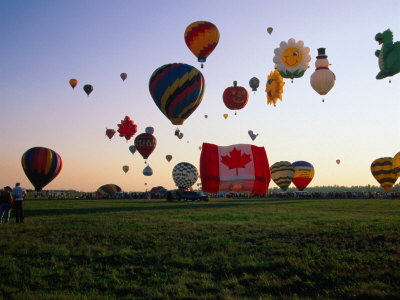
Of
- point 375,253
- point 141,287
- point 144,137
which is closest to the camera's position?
point 141,287

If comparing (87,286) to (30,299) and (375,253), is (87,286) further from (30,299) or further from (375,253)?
(375,253)

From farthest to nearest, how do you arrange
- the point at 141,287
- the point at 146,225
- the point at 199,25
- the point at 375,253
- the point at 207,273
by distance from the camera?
the point at 199,25 < the point at 146,225 < the point at 375,253 < the point at 207,273 < the point at 141,287

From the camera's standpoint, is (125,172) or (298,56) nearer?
(298,56)

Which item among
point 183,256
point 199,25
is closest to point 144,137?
point 199,25

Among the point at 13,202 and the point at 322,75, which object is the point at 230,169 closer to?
the point at 13,202

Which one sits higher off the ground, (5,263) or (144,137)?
(144,137)

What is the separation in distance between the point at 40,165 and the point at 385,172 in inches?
1993

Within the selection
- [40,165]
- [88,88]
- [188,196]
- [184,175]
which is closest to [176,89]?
[188,196]

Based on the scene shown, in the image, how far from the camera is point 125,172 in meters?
82.2

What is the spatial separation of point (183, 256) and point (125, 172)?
247ft

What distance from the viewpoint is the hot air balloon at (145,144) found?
55.2 metres

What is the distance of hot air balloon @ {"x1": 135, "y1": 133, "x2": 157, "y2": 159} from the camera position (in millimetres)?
55250

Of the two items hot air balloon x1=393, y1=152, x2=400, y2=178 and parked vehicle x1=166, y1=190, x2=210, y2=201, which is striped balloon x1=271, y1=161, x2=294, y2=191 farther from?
parked vehicle x1=166, y1=190, x2=210, y2=201

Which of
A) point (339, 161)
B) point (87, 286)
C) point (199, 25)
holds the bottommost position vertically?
point (87, 286)
